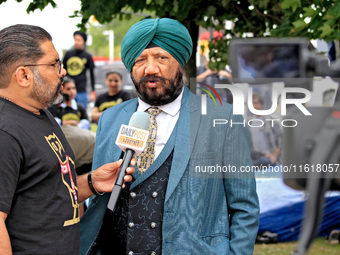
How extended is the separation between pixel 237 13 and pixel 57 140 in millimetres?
3233

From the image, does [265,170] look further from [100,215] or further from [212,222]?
[100,215]

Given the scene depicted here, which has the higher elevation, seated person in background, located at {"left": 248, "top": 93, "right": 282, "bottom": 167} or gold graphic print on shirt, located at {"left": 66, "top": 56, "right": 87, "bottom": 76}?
gold graphic print on shirt, located at {"left": 66, "top": 56, "right": 87, "bottom": 76}

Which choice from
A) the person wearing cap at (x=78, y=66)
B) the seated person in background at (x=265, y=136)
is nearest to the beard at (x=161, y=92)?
the seated person in background at (x=265, y=136)

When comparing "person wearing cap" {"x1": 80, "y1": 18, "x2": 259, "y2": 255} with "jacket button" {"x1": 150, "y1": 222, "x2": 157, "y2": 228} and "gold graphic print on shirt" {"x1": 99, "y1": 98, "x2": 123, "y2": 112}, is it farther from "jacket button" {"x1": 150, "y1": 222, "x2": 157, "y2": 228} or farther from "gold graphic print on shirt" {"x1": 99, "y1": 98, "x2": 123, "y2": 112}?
"gold graphic print on shirt" {"x1": 99, "y1": 98, "x2": 123, "y2": 112}

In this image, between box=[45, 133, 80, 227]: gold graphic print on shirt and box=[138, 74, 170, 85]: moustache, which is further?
box=[138, 74, 170, 85]: moustache

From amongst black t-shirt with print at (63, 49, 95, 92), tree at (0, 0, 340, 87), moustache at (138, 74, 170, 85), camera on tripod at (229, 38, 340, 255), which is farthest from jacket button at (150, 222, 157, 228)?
black t-shirt with print at (63, 49, 95, 92)

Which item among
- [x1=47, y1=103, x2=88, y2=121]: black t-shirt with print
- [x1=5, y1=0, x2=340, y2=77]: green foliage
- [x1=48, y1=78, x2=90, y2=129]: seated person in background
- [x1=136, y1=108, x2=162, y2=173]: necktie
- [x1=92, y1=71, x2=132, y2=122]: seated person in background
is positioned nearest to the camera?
[x1=136, y1=108, x2=162, y2=173]: necktie

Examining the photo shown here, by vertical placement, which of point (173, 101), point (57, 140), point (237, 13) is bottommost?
point (57, 140)

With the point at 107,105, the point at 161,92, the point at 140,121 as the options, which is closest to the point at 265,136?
the point at 161,92

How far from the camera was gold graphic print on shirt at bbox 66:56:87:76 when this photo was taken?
9176 millimetres

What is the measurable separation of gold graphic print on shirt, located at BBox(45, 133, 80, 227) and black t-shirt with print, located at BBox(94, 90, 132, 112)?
5.56m

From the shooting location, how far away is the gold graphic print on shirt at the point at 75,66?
9.18m

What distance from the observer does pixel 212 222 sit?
6.77 feet

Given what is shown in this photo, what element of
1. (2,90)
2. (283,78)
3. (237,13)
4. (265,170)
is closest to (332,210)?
(237,13)
